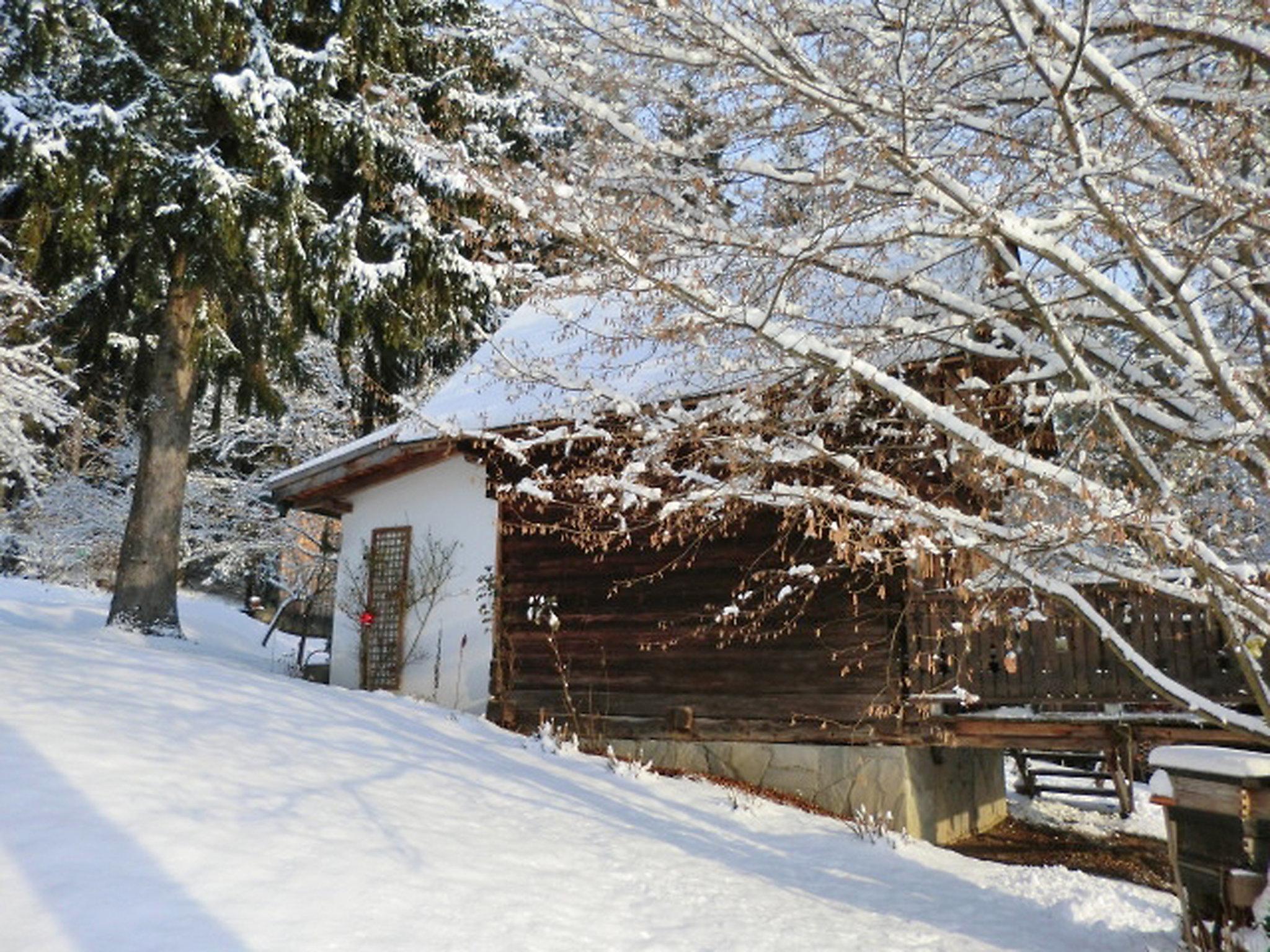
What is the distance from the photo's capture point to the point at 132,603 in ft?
44.8

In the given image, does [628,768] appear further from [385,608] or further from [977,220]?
[977,220]

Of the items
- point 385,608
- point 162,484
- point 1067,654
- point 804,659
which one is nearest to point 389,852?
point 804,659

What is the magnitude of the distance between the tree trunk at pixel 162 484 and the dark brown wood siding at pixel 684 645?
203 inches

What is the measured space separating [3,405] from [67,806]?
1171 cm

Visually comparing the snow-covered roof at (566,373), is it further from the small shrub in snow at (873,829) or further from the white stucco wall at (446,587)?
the small shrub in snow at (873,829)

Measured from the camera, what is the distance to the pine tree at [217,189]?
41.7 ft

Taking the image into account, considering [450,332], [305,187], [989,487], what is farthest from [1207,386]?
[450,332]

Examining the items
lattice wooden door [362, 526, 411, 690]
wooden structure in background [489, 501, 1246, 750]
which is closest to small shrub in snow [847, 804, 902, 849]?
wooden structure in background [489, 501, 1246, 750]

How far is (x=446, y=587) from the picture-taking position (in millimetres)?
13320

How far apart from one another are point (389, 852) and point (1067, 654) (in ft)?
21.2

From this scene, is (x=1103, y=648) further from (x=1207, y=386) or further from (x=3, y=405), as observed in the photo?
(x=3, y=405)

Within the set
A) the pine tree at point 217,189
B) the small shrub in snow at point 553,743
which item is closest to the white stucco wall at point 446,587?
the small shrub in snow at point 553,743

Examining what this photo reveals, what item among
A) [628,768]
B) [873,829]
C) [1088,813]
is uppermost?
[628,768]

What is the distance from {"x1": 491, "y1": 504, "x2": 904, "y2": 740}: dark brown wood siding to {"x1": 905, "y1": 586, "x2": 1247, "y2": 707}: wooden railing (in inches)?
17.6
